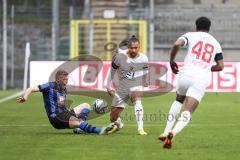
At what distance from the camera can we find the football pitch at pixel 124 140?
11.6 m

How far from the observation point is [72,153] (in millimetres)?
11805

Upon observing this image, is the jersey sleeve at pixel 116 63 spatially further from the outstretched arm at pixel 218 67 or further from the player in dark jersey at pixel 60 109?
the outstretched arm at pixel 218 67

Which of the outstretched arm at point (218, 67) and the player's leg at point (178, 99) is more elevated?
the outstretched arm at point (218, 67)

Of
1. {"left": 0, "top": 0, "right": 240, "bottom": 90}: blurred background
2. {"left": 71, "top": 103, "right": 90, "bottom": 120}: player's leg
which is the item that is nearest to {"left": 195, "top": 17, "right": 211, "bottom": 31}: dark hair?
{"left": 71, "top": 103, "right": 90, "bottom": 120}: player's leg

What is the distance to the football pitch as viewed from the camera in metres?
11.6

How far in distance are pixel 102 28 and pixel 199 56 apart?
27106 mm

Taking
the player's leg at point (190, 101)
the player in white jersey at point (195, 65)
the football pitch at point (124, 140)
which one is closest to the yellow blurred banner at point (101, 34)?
the football pitch at point (124, 140)

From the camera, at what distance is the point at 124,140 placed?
1372cm

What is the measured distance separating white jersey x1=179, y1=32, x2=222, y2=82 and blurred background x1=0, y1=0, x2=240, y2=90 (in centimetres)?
2397

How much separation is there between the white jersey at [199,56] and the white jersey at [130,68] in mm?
2590

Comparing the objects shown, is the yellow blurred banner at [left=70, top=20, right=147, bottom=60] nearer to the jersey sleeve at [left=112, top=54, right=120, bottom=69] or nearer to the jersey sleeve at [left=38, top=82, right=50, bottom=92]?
the jersey sleeve at [left=112, top=54, right=120, bottom=69]

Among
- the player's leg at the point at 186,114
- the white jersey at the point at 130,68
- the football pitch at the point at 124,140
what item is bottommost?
the football pitch at the point at 124,140

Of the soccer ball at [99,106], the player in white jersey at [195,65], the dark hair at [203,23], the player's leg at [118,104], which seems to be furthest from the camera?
the soccer ball at [99,106]

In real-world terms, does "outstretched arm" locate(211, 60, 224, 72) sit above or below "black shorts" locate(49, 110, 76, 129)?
above
